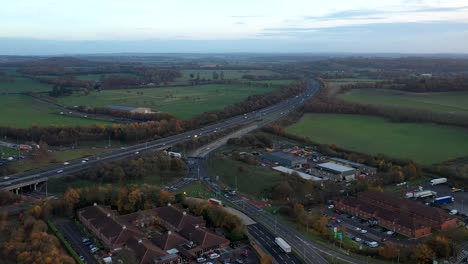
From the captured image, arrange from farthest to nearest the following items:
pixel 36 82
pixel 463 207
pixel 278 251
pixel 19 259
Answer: pixel 36 82 < pixel 463 207 < pixel 278 251 < pixel 19 259

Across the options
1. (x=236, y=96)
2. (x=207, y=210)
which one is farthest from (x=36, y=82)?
(x=207, y=210)

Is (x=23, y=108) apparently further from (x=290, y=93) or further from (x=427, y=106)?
(x=427, y=106)

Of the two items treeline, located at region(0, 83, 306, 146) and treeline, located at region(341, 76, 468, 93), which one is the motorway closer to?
treeline, located at region(0, 83, 306, 146)

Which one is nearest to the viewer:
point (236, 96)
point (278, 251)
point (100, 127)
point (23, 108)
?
point (278, 251)

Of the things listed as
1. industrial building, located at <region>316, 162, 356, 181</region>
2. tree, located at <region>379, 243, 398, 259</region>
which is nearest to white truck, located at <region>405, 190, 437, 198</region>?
industrial building, located at <region>316, 162, 356, 181</region>

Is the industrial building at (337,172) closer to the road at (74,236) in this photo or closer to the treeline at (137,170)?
the treeline at (137,170)

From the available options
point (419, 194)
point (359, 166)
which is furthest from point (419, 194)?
point (359, 166)
